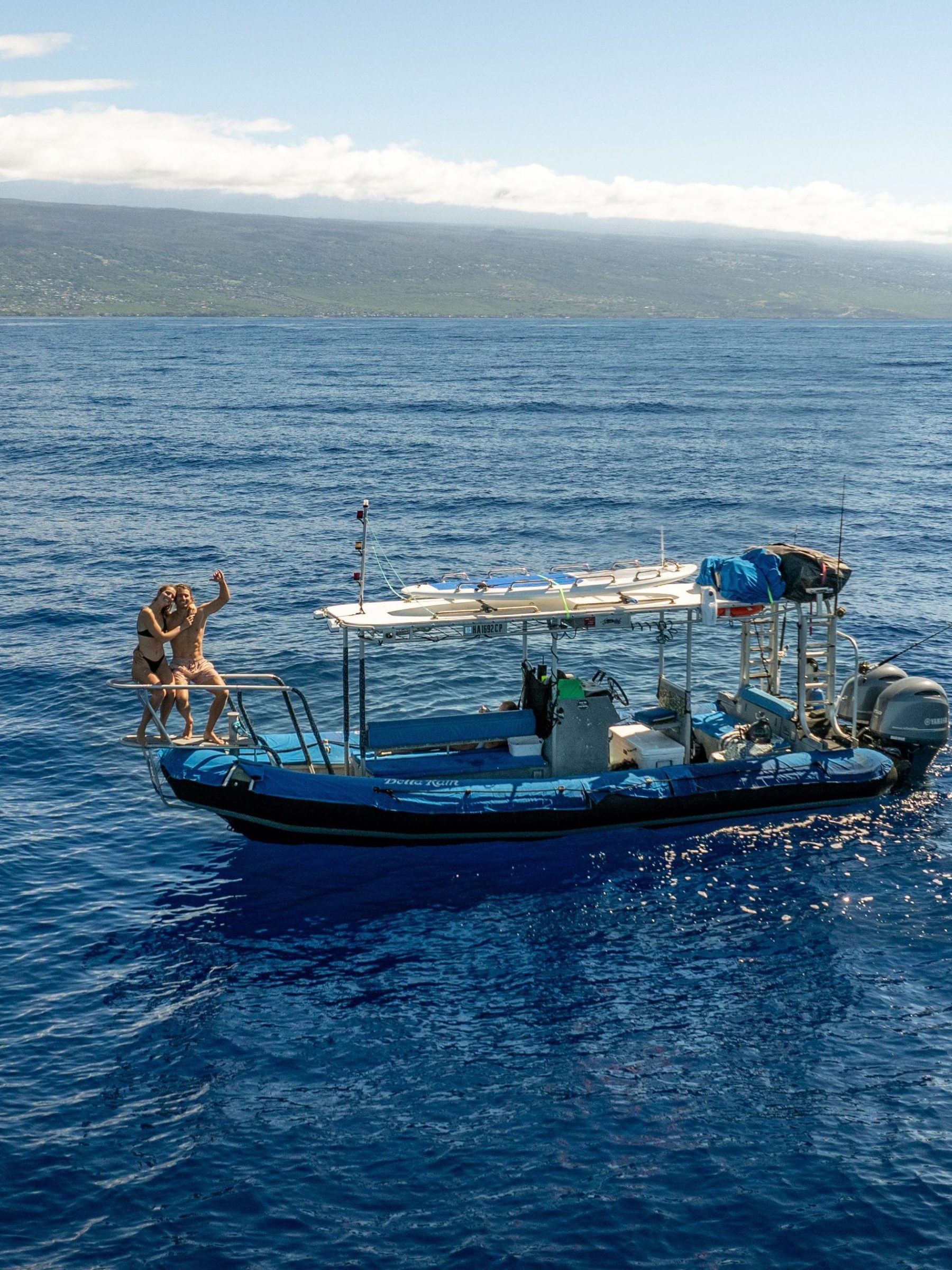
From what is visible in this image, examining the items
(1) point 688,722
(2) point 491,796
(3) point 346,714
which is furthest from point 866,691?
(3) point 346,714

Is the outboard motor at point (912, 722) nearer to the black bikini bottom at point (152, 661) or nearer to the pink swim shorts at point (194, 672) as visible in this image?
the pink swim shorts at point (194, 672)

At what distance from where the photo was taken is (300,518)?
58094mm

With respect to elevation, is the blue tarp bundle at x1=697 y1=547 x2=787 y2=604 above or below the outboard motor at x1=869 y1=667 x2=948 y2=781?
above

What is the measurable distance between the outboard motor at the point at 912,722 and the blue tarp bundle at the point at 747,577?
3.79 metres

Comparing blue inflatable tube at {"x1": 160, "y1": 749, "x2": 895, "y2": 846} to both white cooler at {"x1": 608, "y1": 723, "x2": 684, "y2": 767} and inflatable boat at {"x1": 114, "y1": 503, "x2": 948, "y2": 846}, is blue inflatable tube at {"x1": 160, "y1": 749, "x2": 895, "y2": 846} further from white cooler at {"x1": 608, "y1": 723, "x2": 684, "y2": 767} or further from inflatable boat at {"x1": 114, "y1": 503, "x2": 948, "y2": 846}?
white cooler at {"x1": 608, "y1": 723, "x2": 684, "y2": 767}

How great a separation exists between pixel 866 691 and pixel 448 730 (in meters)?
9.62

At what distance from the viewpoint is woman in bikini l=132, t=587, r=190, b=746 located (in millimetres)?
22438

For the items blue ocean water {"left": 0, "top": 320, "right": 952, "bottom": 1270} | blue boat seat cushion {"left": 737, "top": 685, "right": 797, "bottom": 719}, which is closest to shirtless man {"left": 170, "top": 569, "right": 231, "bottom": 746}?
blue ocean water {"left": 0, "top": 320, "right": 952, "bottom": 1270}

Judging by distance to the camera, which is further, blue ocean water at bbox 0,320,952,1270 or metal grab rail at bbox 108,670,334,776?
metal grab rail at bbox 108,670,334,776

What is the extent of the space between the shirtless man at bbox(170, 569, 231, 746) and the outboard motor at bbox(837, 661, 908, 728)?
13.5 meters

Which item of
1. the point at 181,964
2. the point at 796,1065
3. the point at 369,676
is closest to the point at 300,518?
the point at 369,676

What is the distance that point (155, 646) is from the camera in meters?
22.7

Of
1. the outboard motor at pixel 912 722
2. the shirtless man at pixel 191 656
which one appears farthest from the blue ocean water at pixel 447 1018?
the shirtless man at pixel 191 656

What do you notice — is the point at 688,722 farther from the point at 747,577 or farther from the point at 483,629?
the point at 483,629
